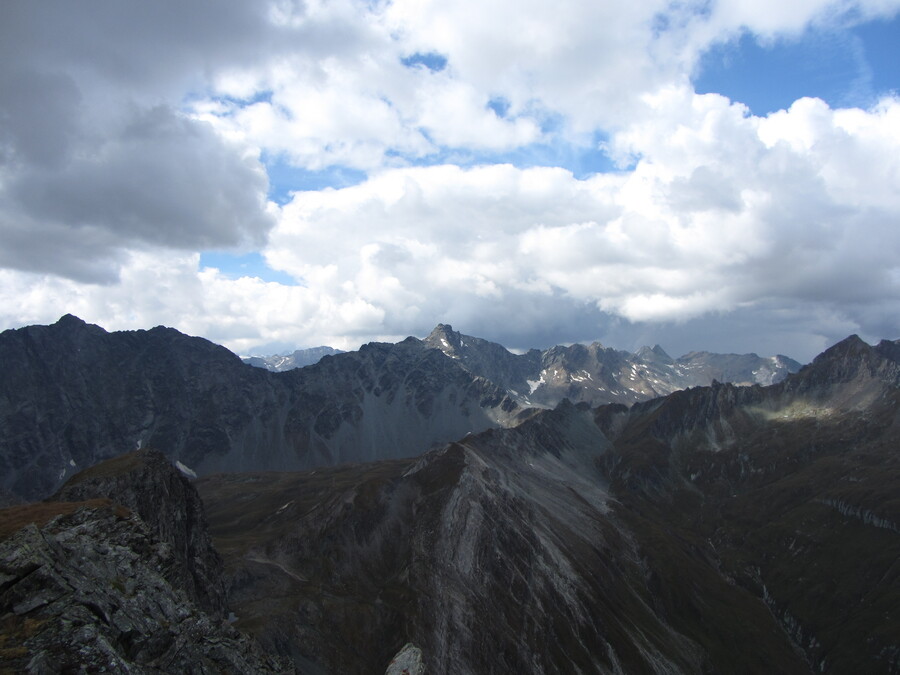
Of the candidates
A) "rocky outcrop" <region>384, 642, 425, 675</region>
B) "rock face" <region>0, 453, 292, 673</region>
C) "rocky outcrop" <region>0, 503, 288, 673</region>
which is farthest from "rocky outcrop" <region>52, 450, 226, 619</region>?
"rocky outcrop" <region>384, 642, 425, 675</region>

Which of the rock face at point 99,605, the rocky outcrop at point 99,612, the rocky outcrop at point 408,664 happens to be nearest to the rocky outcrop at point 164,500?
the rock face at point 99,605

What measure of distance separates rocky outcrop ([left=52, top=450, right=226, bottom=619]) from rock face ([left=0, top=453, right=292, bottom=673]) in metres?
40.0

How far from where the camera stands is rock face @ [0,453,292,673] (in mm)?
29891

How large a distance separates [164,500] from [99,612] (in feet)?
253

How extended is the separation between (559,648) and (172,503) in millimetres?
103599

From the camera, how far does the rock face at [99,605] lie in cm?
2989

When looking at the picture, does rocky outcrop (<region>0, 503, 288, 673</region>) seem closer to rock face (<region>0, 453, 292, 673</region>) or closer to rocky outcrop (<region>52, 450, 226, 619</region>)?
rock face (<region>0, 453, 292, 673</region>)

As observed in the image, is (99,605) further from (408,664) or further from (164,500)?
(164,500)

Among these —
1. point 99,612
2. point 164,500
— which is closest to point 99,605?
point 99,612

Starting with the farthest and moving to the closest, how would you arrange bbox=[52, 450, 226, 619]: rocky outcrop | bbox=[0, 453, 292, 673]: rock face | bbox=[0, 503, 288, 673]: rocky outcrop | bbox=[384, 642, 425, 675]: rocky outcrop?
bbox=[52, 450, 226, 619]: rocky outcrop < bbox=[384, 642, 425, 675]: rocky outcrop < bbox=[0, 453, 292, 673]: rock face < bbox=[0, 503, 288, 673]: rocky outcrop

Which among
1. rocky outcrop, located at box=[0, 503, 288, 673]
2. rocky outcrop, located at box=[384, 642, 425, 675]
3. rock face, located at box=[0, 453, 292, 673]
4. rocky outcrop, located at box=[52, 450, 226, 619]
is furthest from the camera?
rocky outcrop, located at box=[52, 450, 226, 619]

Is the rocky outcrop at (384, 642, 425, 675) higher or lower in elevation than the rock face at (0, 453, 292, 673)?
lower

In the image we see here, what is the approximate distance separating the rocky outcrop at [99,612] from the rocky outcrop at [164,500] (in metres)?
47.9

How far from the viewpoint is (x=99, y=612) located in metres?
35.2
